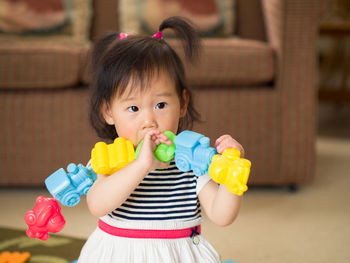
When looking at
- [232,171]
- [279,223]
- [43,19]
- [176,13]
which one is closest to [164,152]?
[232,171]

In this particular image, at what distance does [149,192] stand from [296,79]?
0.94m

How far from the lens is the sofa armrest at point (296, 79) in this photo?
5.24 ft

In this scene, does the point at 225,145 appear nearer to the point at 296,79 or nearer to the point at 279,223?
the point at 279,223

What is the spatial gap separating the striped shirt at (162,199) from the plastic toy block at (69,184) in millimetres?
71

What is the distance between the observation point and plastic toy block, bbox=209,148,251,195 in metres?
0.68

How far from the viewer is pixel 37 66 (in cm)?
155

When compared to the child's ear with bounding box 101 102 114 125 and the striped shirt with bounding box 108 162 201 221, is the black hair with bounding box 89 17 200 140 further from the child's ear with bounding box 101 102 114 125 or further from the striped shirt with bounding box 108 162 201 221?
the striped shirt with bounding box 108 162 201 221

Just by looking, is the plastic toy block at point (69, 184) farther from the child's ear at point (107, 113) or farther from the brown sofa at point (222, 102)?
the brown sofa at point (222, 102)

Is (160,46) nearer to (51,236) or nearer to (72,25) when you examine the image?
(51,236)

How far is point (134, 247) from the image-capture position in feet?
2.70

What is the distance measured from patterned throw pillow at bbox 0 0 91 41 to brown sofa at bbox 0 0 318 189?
12.6 inches

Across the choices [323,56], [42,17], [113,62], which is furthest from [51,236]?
[323,56]

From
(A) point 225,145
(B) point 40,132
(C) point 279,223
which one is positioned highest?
(A) point 225,145

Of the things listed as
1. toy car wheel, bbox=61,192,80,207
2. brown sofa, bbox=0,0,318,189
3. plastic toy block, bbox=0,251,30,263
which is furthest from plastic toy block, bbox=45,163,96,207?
brown sofa, bbox=0,0,318,189
